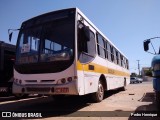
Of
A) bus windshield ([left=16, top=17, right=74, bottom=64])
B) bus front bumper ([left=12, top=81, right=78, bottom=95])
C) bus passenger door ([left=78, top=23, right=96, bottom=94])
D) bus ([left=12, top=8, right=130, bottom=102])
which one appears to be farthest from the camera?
bus passenger door ([left=78, top=23, right=96, bottom=94])

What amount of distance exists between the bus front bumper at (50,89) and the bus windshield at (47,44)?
52cm

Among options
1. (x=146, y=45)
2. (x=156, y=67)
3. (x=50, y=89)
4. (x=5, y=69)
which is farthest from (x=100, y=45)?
(x=5, y=69)

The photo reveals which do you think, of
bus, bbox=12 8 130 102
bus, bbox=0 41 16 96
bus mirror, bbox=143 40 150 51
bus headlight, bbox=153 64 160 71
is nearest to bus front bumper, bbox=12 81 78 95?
bus, bbox=12 8 130 102

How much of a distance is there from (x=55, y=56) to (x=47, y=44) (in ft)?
1.87

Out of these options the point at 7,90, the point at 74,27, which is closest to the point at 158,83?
the point at 74,27

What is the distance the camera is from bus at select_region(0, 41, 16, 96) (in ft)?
37.0

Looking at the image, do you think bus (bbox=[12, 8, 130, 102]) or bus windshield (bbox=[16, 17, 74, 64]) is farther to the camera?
bus windshield (bbox=[16, 17, 74, 64])

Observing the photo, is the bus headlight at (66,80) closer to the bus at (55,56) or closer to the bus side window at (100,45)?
the bus at (55,56)

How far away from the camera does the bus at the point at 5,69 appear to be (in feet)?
37.0

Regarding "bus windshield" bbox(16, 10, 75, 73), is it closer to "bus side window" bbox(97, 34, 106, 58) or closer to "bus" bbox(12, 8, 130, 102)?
"bus" bbox(12, 8, 130, 102)

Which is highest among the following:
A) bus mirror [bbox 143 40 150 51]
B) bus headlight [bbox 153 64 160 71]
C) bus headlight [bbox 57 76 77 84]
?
bus mirror [bbox 143 40 150 51]

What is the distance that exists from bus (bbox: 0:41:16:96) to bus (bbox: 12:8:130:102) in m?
3.60

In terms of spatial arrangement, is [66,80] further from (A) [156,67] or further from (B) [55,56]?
(A) [156,67]

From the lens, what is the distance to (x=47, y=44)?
24.5ft
